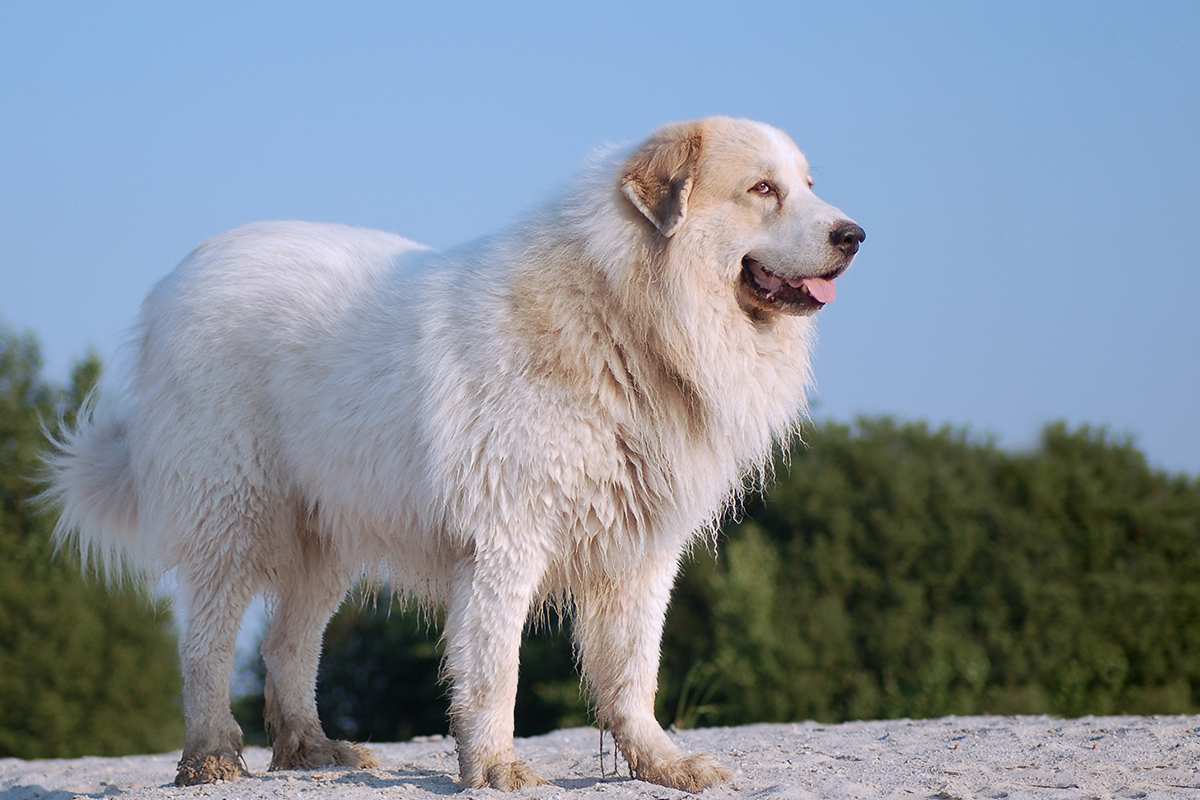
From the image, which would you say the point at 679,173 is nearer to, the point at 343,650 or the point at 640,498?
the point at 640,498

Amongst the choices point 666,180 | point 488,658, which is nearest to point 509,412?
point 488,658

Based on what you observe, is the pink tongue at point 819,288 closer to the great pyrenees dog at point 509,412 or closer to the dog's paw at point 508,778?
the great pyrenees dog at point 509,412

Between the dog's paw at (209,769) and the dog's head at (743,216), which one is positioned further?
the dog's paw at (209,769)

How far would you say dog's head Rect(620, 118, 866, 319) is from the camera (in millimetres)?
5430

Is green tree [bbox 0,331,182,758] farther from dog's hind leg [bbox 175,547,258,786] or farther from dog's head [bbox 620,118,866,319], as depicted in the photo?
dog's head [bbox 620,118,866,319]

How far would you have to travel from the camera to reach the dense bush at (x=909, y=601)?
21203mm

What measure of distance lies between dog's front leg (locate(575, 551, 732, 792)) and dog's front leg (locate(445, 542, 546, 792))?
1.68 ft

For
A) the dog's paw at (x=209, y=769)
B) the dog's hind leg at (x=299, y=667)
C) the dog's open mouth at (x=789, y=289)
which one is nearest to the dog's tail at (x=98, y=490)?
the dog's hind leg at (x=299, y=667)

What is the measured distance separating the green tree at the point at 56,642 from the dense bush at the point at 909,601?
3.62m

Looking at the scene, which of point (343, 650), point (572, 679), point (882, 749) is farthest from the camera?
point (343, 650)

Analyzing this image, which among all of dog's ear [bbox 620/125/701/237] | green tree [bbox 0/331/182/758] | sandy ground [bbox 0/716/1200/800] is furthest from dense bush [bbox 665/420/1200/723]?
dog's ear [bbox 620/125/701/237]

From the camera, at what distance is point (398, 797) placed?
538cm

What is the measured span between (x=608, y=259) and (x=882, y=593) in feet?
59.6

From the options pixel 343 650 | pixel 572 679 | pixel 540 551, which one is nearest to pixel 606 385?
pixel 540 551
